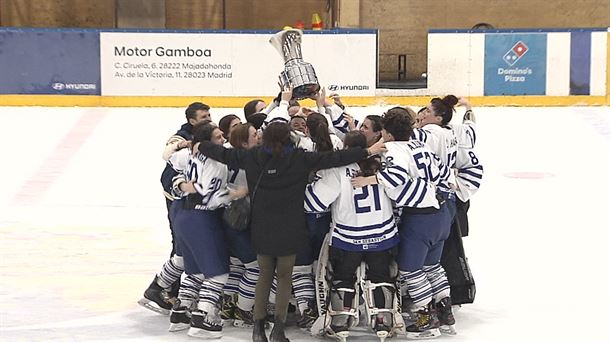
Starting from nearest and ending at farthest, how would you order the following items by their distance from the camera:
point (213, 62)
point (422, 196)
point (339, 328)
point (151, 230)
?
point (422, 196) < point (339, 328) < point (151, 230) < point (213, 62)

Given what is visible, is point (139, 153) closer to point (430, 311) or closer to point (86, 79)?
point (86, 79)

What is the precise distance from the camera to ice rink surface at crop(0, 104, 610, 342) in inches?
310

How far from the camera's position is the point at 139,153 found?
15.1 m

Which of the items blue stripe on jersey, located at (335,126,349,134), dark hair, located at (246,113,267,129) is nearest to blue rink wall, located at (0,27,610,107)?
blue stripe on jersey, located at (335,126,349,134)

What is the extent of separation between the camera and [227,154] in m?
7.10

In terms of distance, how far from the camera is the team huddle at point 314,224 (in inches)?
278

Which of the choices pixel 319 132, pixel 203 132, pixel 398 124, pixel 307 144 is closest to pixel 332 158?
pixel 319 132

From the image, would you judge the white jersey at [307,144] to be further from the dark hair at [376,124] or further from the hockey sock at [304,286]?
the hockey sock at [304,286]

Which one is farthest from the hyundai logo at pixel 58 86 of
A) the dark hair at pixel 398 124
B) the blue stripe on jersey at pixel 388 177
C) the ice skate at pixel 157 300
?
the blue stripe on jersey at pixel 388 177

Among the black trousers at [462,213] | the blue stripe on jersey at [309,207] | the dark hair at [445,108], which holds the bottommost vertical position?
the black trousers at [462,213]

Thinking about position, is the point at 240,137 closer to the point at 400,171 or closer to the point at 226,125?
the point at 226,125

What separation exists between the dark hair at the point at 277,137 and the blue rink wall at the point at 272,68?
12.3 m

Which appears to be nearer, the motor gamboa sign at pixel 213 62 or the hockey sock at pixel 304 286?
the hockey sock at pixel 304 286

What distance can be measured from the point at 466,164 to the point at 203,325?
1983 millimetres
